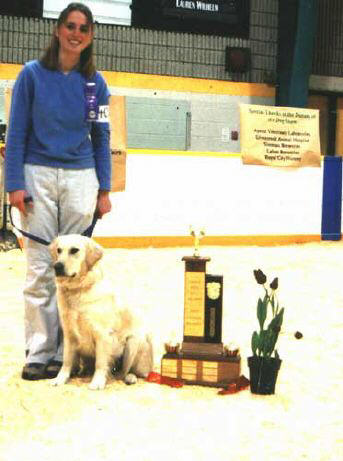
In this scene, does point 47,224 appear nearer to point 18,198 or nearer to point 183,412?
point 18,198

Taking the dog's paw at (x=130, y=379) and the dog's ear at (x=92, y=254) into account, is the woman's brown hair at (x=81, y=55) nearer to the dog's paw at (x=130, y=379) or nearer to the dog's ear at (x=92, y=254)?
the dog's ear at (x=92, y=254)

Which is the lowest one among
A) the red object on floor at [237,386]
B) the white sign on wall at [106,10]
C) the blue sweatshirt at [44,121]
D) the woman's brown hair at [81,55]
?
the red object on floor at [237,386]

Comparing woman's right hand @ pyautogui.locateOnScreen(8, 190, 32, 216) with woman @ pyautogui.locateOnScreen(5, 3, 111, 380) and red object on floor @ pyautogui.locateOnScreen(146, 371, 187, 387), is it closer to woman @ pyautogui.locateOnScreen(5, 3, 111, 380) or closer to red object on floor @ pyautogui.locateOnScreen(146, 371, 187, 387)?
woman @ pyautogui.locateOnScreen(5, 3, 111, 380)

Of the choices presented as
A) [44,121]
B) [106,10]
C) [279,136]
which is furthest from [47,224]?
[106,10]

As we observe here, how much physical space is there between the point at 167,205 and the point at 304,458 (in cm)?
618

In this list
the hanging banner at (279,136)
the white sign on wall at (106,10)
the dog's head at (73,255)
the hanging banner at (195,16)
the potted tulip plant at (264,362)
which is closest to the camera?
the dog's head at (73,255)

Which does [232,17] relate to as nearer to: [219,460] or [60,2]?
[60,2]

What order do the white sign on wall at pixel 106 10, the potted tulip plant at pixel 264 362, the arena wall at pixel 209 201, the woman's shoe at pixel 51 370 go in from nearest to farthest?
1. the potted tulip plant at pixel 264 362
2. the woman's shoe at pixel 51 370
3. the arena wall at pixel 209 201
4. the white sign on wall at pixel 106 10

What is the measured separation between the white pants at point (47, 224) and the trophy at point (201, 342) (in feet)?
1.63

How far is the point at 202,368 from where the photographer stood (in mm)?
3250

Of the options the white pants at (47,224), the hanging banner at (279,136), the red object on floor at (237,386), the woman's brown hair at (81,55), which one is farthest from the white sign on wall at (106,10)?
the red object on floor at (237,386)

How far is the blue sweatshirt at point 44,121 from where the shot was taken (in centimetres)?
315

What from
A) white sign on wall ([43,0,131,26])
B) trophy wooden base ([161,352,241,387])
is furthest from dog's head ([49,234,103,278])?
white sign on wall ([43,0,131,26])

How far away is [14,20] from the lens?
9.94m
